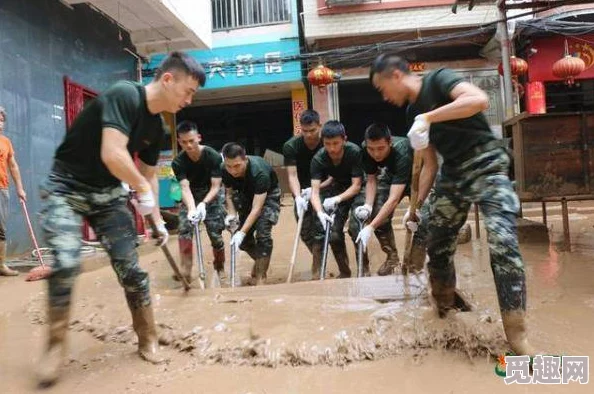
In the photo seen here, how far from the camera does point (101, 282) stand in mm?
4949

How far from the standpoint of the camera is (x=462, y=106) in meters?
2.48

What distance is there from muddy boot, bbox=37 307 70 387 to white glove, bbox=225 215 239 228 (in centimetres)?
309

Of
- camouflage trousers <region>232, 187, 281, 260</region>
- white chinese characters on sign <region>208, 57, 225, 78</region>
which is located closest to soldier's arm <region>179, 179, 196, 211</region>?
camouflage trousers <region>232, 187, 281, 260</region>

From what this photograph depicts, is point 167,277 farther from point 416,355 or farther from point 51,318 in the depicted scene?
point 416,355

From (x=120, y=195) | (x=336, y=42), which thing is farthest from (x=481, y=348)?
(x=336, y=42)

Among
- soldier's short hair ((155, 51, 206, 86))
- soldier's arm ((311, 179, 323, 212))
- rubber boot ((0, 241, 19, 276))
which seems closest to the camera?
soldier's short hair ((155, 51, 206, 86))

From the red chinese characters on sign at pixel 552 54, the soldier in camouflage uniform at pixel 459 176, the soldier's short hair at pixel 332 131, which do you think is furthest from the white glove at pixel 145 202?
the red chinese characters on sign at pixel 552 54

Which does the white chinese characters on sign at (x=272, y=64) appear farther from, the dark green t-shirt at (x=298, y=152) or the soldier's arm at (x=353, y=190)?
the soldier's arm at (x=353, y=190)

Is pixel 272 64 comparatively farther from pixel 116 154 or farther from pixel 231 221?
pixel 116 154

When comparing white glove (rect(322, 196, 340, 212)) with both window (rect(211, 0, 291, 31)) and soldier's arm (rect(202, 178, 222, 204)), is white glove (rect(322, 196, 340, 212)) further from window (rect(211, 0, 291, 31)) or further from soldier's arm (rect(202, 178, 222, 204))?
window (rect(211, 0, 291, 31))

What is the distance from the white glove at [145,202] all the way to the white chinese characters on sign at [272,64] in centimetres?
943

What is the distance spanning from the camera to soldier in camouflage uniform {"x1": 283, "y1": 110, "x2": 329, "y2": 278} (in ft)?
17.0

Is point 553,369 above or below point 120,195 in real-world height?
below

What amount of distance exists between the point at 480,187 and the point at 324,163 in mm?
2652
